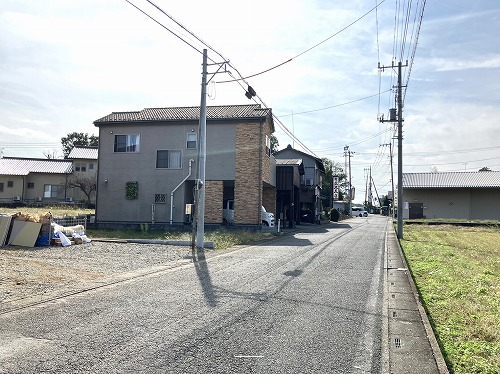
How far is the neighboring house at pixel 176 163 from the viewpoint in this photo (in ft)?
82.4

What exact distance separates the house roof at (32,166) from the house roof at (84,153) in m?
1.02

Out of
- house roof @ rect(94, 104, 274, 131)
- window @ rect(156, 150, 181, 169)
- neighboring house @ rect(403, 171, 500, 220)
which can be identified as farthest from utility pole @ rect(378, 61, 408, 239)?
neighboring house @ rect(403, 171, 500, 220)

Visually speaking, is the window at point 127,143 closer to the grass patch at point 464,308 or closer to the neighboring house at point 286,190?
the neighboring house at point 286,190

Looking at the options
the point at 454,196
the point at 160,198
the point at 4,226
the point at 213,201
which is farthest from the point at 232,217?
the point at 454,196

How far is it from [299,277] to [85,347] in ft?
19.2

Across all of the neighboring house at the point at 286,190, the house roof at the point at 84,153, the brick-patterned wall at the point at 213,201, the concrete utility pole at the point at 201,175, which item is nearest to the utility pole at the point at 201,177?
the concrete utility pole at the point at 201,175

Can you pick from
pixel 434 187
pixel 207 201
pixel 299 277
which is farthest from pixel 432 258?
pixel 434 187

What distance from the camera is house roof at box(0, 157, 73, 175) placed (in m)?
48.1

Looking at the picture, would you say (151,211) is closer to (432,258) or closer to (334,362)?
(432,258)

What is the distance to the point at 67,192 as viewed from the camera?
50406mm

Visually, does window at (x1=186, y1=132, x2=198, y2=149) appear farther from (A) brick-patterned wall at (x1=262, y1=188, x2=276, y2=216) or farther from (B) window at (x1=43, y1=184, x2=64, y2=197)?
(B) window at (x1=43, y1=184, x2=64, y2=197)

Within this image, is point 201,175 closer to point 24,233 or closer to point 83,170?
point 24,233

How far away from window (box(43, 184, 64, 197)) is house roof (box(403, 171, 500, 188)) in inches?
1569

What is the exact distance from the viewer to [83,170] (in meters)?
51.9
